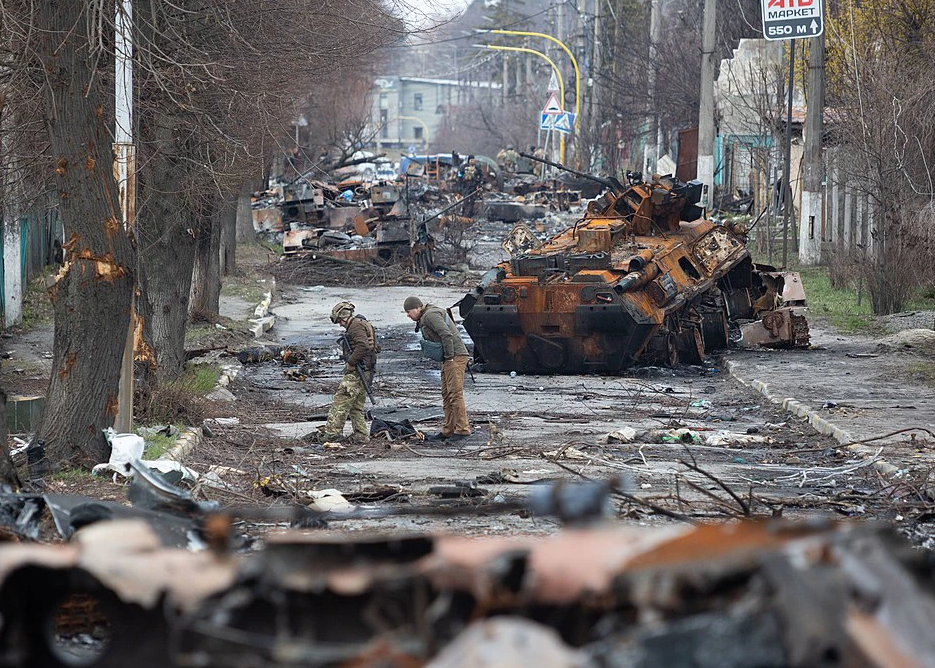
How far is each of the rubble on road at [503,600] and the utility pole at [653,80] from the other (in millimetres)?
37680

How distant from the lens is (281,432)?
43.9 feet

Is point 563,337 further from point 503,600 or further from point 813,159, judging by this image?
point 503,600

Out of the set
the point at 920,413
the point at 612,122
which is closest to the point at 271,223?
the point at 612,122

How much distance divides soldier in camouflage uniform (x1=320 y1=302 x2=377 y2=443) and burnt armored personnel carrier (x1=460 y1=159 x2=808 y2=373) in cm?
423

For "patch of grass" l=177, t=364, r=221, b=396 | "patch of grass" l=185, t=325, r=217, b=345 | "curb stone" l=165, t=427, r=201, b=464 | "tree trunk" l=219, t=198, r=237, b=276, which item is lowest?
"curb stone" l=165, t=427, r=201, b=464

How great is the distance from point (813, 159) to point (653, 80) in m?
19.1

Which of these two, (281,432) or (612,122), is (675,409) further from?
(612,122)

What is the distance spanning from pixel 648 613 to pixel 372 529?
19.4 ft

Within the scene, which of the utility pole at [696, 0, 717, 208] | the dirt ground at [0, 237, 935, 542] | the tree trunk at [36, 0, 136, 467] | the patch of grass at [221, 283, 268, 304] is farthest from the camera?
the patch of grass at [221, 283, 268, 304]

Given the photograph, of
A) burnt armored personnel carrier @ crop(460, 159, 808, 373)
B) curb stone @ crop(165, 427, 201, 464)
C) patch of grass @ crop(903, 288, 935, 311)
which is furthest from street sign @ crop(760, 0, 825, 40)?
curb stone @ crop(165, 427, 201, 464)

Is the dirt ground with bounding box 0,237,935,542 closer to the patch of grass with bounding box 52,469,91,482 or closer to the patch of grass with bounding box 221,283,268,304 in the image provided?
the patch of grass with bounding box 52,469,91,482

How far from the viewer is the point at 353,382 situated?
13.2 m

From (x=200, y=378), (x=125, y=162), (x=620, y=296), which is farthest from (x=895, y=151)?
(x=125, y=162)

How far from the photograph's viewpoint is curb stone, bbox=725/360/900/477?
10.3m
